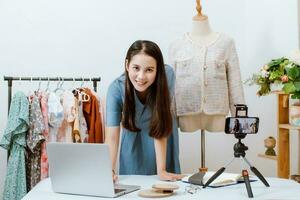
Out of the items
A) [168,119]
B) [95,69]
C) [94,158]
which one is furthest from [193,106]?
[94,158]

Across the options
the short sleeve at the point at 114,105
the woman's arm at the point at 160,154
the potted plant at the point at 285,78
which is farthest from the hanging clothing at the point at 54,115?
the potted plant at the point at 285,78

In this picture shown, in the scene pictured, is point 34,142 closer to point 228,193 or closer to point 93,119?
point 93,119

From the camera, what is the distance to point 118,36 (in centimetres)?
341

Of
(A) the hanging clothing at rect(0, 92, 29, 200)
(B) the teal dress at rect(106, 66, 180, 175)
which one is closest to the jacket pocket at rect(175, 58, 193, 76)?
(B) the teal dress at rect(106, 66, 180, 175)

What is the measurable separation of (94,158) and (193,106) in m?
1.22

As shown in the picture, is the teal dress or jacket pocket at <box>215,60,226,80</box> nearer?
the teal dress

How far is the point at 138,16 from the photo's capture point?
3.45m

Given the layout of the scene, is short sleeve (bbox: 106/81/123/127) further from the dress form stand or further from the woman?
the dress form stand

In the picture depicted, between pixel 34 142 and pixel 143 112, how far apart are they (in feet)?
2.77

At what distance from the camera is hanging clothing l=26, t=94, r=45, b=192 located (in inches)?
107

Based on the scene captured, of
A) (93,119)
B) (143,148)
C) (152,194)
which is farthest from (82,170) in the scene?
(93,119)

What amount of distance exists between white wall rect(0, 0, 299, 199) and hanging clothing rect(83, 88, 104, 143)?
1.51 feet

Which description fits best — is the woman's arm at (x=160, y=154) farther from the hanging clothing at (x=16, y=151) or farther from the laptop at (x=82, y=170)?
the hanging clothing at (x=16, y=151)

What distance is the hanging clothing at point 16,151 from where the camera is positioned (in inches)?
107
